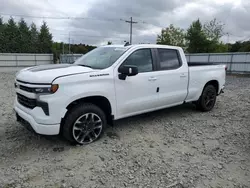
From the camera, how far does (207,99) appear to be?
5.66 metres

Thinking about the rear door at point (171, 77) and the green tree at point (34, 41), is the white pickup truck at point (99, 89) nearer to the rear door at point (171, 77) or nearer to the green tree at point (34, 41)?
the rear door at point (171, 77)

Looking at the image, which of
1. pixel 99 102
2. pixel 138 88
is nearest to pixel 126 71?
pixel 138 88

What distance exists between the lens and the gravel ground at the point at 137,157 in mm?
2734

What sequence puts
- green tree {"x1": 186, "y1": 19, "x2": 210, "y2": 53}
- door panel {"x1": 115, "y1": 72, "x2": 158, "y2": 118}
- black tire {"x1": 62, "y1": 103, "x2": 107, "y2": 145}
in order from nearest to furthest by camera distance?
black tire {"x1": 62, "y1": 103, "x2": 107, "y2": 145} → door panel {"x1": 115, "y1": 72, "x2": 158, "y2": 118} → green tree {"x1": 186, "y1": 19, "x2": 210, "y2": 53}

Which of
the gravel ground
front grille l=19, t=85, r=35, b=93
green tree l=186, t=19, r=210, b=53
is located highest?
green tree l=186, t=19, r=210, b=53

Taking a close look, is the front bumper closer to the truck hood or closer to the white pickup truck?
the white pickup truck

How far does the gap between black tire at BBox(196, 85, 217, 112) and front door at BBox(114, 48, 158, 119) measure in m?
1.75

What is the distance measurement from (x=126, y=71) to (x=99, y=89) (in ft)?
1.84

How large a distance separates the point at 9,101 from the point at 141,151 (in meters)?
4.89

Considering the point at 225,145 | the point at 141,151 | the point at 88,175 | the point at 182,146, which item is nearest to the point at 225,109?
the point at 225,145

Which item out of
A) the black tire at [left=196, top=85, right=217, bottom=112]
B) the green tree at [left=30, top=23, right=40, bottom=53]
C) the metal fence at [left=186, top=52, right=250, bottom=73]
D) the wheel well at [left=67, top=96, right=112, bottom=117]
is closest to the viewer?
the wheel well at [left=67, top=96, right=112, bottom=117]

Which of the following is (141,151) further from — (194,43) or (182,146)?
(194,43)

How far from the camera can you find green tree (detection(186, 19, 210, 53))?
30078mm

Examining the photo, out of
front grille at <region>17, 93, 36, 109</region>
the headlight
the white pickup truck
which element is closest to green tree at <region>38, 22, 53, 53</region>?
the white pickup truck
